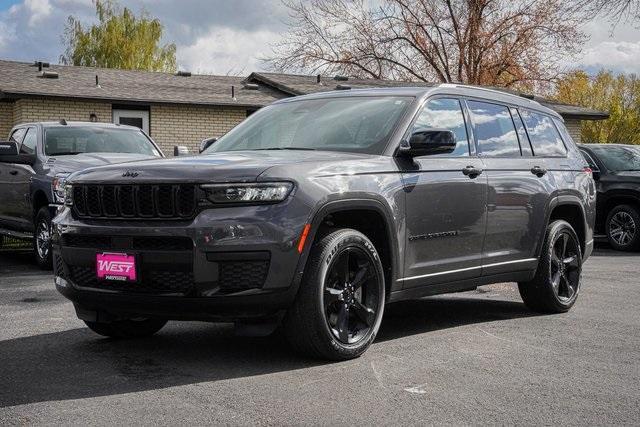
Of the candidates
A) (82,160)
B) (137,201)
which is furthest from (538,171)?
(82,160)

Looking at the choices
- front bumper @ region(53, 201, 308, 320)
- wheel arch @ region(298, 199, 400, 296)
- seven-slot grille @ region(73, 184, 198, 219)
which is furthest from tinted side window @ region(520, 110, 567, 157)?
seven-slot grille @ region(73, 184, 198, 219)

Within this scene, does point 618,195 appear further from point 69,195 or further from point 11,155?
point 69,195

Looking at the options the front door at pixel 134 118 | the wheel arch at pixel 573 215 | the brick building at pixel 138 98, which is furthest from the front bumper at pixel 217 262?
the front door at pixel 134 118

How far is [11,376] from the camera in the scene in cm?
533

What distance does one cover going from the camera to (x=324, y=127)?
259 inches

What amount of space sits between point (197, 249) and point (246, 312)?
0.46 m

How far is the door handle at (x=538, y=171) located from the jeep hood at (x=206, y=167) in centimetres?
203

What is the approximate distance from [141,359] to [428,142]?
227 cm

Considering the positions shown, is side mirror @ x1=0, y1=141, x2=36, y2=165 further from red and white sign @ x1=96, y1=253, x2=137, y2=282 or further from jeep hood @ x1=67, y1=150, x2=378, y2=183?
red and white sign @ x1=96, y1=253, x2=137, y2=282

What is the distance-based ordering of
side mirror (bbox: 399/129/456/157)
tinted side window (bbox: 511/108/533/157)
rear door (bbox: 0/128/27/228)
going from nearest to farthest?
1. side mirror (bbox: 399/129/456/157)
2. tinted side window (bbox: 511/108/533/157)
3. rear door (bbox: 0/128/27/228)

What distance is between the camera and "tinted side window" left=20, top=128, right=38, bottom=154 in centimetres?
1244

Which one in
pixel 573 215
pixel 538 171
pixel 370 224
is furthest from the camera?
pixel 573 215

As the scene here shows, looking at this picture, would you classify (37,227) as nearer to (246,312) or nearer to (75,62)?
(246,312)

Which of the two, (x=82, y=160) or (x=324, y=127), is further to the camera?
(x=82, y=160)
